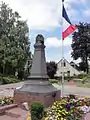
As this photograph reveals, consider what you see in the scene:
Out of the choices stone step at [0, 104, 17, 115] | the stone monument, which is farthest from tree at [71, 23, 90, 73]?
stone step at [0, 104, 17, 115]

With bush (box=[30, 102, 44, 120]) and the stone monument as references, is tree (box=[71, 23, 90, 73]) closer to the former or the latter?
the stone monument

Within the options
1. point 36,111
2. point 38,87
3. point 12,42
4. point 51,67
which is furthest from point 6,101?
point 51,67

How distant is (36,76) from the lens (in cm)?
1355

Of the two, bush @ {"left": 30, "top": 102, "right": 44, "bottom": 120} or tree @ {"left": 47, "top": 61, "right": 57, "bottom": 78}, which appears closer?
bush @ {"left": 30, "top": 102, "right": 44, "bottom": 120}

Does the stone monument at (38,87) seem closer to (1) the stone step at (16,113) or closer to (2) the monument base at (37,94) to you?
(2) the monument base at (37,94)

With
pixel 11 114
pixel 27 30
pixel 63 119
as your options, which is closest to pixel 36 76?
pixel 11 114

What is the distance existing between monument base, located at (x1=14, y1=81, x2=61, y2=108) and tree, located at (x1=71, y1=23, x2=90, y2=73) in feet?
168

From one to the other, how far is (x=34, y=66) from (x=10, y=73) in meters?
34.4

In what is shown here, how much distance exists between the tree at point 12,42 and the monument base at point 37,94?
29056 millimetres

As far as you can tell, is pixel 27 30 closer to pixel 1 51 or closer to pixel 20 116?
pixel 1 51

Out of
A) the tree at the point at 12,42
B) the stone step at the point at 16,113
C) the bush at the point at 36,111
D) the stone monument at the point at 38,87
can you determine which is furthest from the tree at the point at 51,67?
the bush at the point at 36,111

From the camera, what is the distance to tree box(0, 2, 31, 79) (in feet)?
140

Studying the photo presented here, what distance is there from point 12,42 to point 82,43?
25583mm

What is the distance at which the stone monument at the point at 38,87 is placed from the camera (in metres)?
12.8
